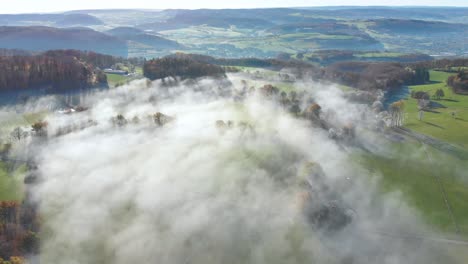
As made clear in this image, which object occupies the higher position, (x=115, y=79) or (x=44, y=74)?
(x=44, y=74)

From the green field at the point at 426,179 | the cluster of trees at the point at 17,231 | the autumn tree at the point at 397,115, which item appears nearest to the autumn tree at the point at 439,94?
the autumn tree at the point at 397,115

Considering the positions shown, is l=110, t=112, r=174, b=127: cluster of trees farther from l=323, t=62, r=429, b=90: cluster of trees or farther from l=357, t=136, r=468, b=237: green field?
l=323, t=62, r=429, b=90: cluster of trees

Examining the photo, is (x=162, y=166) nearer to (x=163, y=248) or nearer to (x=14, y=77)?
(x=163, y=248)

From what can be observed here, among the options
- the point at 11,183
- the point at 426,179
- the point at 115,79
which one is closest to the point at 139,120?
the point at 11,183

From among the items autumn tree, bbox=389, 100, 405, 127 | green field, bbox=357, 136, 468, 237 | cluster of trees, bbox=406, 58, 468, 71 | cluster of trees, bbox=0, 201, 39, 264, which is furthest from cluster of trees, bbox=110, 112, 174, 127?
cluster of trees, bbox=406, 58, 468, 71

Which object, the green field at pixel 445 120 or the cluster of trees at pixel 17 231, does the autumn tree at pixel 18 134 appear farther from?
the green field at pixel 445 120

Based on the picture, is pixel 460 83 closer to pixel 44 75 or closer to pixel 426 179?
pixel 426 179
